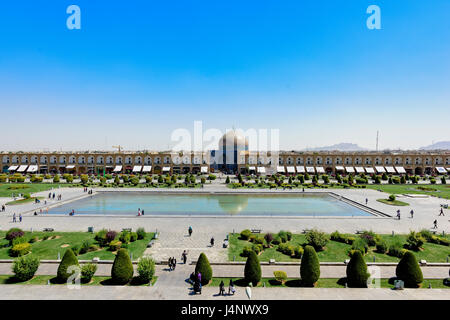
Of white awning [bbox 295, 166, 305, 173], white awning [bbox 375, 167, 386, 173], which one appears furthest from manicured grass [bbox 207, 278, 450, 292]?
white awning [bbox 375, 167, 386, 173]

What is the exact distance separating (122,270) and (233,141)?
5722cm

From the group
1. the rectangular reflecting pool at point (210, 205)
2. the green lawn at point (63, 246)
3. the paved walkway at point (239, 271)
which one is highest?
the rectangular reflecting pool at point (210, 205)

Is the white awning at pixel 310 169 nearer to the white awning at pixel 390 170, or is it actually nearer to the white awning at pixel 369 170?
the white awning at pixel 369 170

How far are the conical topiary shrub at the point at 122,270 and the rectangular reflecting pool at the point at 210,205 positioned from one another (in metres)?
12.7

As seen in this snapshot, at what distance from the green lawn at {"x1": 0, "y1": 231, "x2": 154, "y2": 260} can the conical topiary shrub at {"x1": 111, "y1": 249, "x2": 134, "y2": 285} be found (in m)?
3.19

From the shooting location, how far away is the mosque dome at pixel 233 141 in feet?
224

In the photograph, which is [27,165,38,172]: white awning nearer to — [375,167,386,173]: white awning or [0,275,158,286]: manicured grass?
[0,275,158,286]: manicured grass

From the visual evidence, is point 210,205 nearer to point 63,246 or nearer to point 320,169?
point 63,246

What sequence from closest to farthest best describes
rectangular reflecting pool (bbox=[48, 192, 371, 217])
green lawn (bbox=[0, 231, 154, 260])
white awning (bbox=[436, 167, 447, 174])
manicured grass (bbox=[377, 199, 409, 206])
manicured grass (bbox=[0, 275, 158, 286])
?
manicured grass (bbox=[0, 275, 158, 286]), green lawn (bbox=[0, 231, 154, 260]), rectangular reflecting pool (bbox=[48, 192, 371, 217]), manicured grass (bbox=[377, 199, 409, 206]), white awning (bbox=[436, 167, 447, 174])

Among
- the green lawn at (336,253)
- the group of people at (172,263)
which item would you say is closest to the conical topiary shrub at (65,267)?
the group of people at (172,263)

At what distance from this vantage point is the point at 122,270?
12.1 metres

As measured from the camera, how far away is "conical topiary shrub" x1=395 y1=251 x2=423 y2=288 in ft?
39.9

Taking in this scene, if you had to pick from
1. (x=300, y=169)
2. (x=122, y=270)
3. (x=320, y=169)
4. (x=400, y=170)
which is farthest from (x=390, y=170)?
(x=122, y=270)
